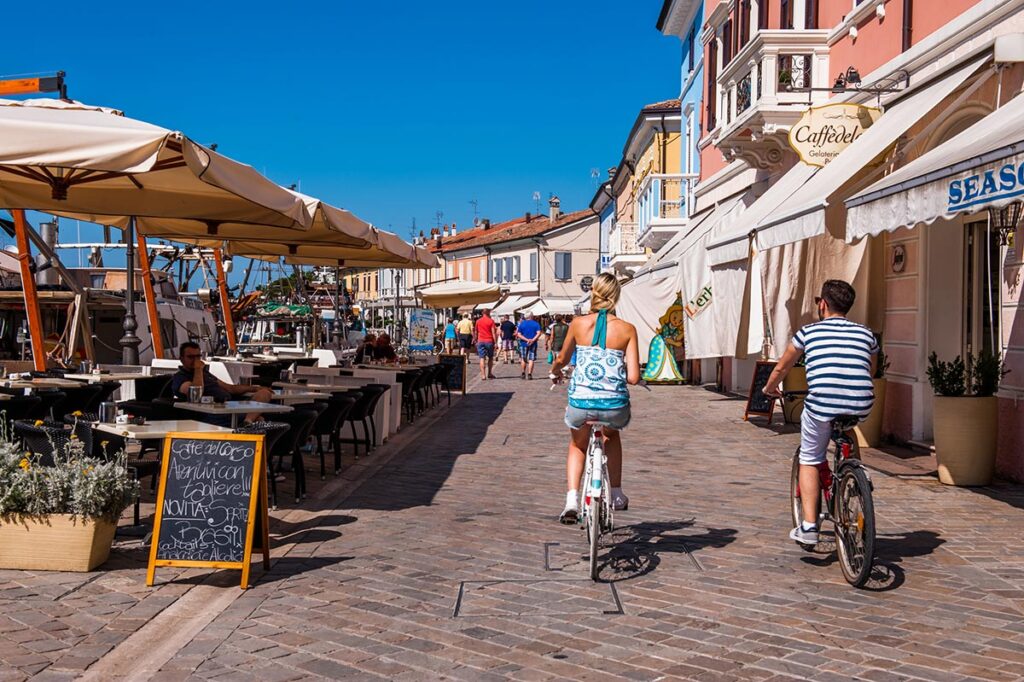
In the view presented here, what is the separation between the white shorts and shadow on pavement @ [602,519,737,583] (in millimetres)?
941

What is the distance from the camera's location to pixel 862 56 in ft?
49.0

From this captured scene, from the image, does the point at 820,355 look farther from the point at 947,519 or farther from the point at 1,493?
the point at 1,493

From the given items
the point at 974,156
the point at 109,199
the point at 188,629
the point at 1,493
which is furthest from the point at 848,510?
the point at 109,199

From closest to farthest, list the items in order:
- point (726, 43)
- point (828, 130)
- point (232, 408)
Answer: point (232, 408) < point (828, 130) < point (726, 43)

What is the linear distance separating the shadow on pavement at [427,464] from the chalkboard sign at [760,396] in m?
3.83

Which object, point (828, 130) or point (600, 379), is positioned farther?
point (828, 130)

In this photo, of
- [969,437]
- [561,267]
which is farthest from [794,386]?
[561,267]

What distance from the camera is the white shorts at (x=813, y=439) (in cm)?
649

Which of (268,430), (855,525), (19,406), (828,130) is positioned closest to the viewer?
(855,525)

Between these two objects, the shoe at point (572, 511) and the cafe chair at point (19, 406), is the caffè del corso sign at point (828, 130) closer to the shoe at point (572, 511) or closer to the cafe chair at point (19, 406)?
the shoe at point (572, 511)

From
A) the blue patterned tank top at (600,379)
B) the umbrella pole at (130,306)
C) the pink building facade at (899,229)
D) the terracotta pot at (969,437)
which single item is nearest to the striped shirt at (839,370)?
the blue patterned tank top at (600,379)

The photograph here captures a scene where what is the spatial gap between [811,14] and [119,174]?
11.0 m

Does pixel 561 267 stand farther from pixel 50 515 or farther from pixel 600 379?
pixel 50 515

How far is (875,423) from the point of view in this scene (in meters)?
12.7
